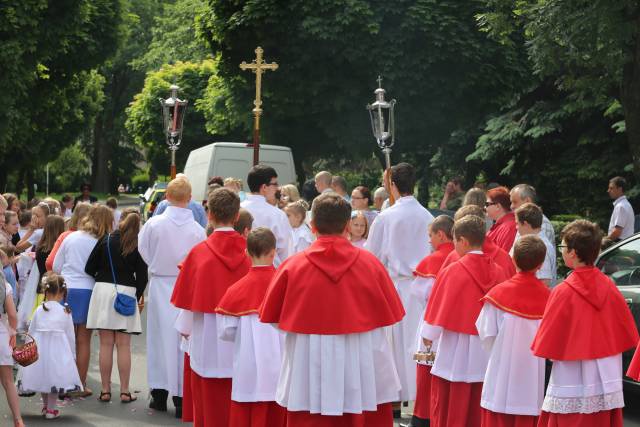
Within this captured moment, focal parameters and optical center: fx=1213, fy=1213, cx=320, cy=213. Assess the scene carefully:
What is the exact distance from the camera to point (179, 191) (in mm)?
10062

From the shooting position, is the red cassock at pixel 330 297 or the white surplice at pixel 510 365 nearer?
the red cassock at pixel 330 297

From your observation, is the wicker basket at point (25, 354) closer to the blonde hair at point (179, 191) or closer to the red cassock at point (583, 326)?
the blonde hair at point (179, 191)

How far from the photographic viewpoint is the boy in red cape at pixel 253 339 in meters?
7.75

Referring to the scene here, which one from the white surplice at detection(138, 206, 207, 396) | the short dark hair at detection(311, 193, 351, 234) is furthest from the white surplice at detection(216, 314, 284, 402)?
the white surplice at detection(138, 206, 207, 396)

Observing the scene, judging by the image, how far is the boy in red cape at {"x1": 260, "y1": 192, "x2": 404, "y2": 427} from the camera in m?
6.88

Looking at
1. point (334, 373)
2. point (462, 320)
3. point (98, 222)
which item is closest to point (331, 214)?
point (334, 373)

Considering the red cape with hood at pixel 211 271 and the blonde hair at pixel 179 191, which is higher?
the blonde hair at pixel 179 191

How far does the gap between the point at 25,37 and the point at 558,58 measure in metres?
16.6

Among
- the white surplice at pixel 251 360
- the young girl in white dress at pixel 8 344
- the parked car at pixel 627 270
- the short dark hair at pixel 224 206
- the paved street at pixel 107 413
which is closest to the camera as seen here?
the white surplice at pixel 251 360

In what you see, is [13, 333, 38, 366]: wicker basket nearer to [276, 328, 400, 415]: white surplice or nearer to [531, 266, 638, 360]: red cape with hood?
[276, 328, 400, 415]: white surplice

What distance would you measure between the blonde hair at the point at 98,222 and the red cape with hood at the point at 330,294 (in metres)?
4.44

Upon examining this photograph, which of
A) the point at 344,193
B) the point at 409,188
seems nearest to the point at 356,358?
the point at 409,188

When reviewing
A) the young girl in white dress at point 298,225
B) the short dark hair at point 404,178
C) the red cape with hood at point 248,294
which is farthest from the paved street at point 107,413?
the red cape with hood at point 248,294

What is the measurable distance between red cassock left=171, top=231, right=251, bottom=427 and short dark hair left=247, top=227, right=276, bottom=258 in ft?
2.67
